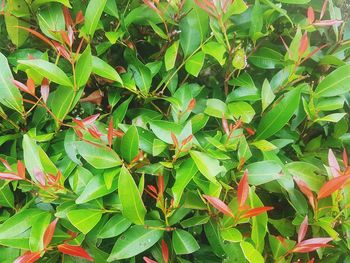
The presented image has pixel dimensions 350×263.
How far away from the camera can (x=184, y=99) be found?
0.98m

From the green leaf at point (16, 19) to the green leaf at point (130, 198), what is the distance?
482 mm

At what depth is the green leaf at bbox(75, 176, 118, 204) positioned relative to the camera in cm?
84

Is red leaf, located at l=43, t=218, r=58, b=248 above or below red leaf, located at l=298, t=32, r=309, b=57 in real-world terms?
below

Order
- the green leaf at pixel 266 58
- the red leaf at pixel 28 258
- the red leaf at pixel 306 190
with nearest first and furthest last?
the red leaf at pixel 28 258 < the red leaf at pixel 306 190 < the green leaf at pixel 266 58

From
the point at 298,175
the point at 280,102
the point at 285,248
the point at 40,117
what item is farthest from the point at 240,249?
the point at 40,117

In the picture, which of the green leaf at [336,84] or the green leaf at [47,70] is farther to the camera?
the green leaf at [336,84]

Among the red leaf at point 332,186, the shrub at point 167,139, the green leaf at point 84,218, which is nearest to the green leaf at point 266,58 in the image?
the shrub at point 167,139

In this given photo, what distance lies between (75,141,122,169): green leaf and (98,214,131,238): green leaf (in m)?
0.13

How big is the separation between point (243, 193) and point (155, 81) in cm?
46

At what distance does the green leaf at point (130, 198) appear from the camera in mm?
810

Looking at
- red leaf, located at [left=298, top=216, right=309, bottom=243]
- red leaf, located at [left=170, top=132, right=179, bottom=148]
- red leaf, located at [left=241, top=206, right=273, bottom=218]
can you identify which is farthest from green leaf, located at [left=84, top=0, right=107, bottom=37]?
red leaf, located at [left=298, top=216, right=309, bottom=243]

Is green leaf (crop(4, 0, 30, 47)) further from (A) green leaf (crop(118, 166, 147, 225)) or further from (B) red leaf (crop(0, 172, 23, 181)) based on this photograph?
(A) green leaf (crop(118, 166, 147, 225))

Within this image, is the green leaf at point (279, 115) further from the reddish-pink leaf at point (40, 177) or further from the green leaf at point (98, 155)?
the reddish-pink leaf at point (40, 177)

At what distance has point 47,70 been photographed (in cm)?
89
